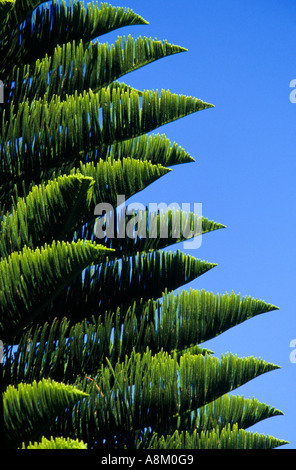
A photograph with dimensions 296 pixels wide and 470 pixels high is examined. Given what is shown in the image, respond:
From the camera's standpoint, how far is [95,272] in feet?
15.5

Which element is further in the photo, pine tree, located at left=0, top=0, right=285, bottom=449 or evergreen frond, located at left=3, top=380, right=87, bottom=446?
pine tree, located at left=0, top=0, right=285, bottom=449

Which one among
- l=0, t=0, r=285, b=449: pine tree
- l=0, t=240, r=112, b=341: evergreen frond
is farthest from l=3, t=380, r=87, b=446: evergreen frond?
l=0, t=240, r=112, b=341: evergreen frond

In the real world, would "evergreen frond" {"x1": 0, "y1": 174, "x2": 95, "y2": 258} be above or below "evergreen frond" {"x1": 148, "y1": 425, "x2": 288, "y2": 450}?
above

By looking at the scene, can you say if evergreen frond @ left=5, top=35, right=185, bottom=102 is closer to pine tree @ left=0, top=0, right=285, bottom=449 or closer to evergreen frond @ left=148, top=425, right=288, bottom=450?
pine tree @ left=0, top=0, right=285, bottom=449

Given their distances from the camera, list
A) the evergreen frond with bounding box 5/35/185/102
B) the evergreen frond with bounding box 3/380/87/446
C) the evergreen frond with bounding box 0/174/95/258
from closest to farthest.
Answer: the evergreen frond with bounding box 3/380/87/446 → the evergreen frond with bounding box 0/174/95/258 → the evergreen frond with bounding box 5/35/185/102

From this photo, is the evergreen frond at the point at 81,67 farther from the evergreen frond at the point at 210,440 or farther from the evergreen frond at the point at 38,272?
the evergreen frond at the point at 210,440

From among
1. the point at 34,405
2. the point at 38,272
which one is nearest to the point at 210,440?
the point at 34,405

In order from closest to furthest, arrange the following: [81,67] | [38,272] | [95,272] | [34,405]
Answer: [34,405] < [38,272] < [95,272] < [81,67]

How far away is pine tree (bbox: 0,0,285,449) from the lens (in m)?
3.99

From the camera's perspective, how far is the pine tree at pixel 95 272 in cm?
399

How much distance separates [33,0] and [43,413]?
139 inches

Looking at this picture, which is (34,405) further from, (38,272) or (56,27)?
(56,27)

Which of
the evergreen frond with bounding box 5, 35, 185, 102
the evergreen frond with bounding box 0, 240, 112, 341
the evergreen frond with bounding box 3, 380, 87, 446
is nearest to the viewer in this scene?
the evergreen frond with bounding box 3, 380, 87, 446
